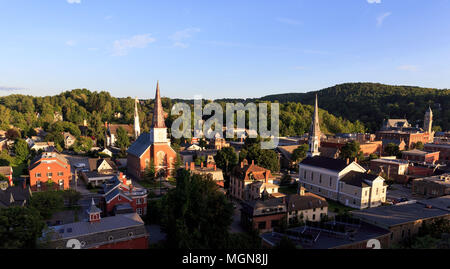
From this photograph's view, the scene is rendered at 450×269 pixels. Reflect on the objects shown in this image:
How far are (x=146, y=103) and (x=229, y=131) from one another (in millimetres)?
73086

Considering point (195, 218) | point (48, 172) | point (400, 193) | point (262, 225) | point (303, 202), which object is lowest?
point (400, 193)

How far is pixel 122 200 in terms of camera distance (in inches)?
1083

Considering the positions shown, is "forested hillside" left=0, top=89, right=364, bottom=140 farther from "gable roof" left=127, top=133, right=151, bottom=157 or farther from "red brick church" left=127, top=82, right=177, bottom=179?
"red brick church" left=127, top=82, right=177, bottom=179

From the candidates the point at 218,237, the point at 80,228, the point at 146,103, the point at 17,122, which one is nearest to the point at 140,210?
the point at 80,228

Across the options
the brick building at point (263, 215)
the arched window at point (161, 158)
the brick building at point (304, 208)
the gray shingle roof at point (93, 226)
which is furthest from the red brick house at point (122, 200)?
the brick building at point (304, 208)

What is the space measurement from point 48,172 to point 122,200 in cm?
1527

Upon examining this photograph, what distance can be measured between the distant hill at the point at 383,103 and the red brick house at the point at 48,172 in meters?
117

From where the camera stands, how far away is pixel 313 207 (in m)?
28.3

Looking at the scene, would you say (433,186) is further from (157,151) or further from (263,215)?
(157,151)

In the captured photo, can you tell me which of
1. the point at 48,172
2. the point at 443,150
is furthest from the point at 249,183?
the point at 443,150

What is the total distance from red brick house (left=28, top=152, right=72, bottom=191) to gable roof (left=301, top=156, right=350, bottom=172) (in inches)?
1282

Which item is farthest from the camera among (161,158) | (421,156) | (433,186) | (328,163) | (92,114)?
(92,114)

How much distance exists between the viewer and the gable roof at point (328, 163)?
36500mm

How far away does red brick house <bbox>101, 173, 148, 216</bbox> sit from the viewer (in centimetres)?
2658
